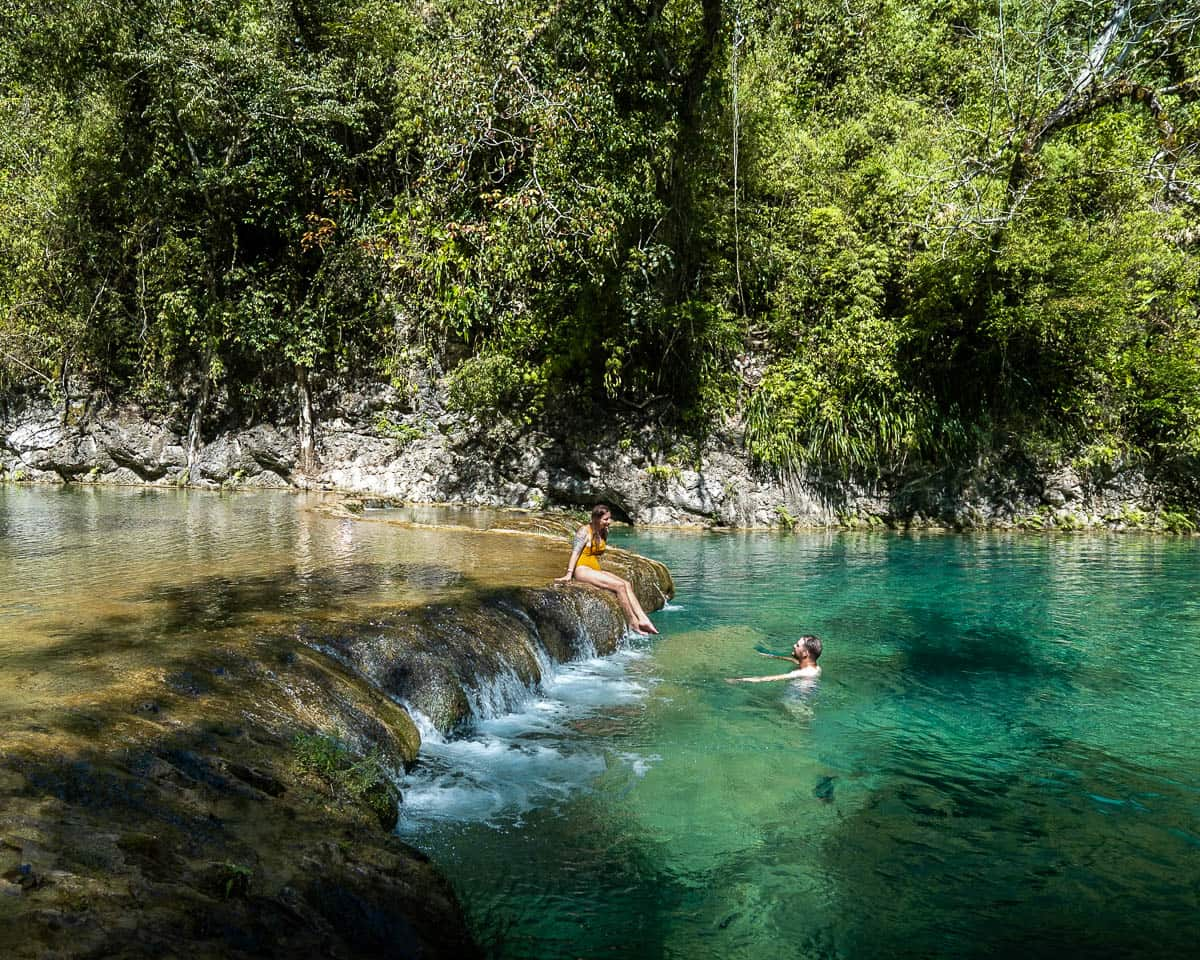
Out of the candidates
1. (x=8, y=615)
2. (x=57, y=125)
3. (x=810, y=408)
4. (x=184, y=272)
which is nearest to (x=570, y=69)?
(x=810, y=408)

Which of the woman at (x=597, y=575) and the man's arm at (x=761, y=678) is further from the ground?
the woman at (x=597, y=575)

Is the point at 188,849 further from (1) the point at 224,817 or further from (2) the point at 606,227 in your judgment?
(2) the point at 606,227

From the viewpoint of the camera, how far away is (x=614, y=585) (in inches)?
327

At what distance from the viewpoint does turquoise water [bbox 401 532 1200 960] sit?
3.56 metres

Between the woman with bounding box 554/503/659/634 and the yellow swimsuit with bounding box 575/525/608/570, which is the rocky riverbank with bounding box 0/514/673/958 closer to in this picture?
the woman with bounding box 554/503/659/634

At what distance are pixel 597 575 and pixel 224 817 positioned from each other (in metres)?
5.23

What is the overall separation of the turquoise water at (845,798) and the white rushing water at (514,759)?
0.07ft

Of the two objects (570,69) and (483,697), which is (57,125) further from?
(483,697)

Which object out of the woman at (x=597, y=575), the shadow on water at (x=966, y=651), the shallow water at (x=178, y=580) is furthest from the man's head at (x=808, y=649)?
the shallow water at (x=178, y=580)

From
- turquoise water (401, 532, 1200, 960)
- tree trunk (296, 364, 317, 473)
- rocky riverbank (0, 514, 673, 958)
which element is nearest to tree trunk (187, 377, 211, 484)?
tree trunk (296, 364, 317, 473)

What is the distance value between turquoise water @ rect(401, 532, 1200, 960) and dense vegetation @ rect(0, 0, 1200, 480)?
871 cm

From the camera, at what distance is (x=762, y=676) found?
7242 millimetres

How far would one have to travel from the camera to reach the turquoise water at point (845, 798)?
3561 mm

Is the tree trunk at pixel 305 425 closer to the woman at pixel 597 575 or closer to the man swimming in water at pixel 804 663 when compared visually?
the woman at pixel 597 575
